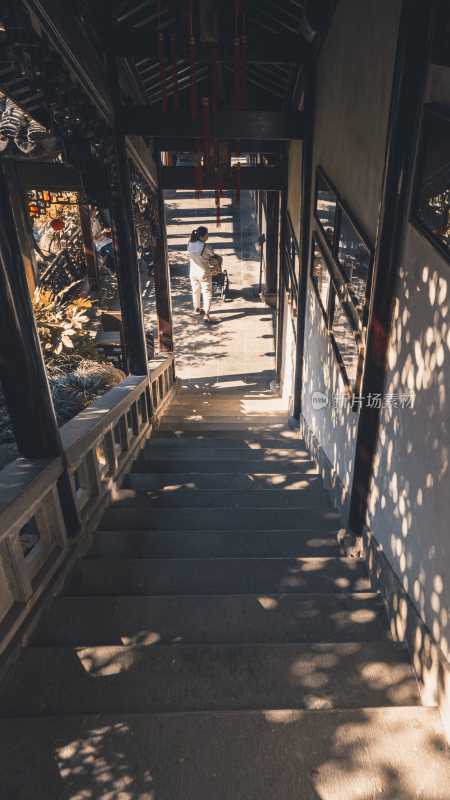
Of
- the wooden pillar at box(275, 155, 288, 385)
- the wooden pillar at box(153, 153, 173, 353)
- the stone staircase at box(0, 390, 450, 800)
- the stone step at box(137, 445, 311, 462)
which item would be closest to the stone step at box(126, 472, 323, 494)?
the stone step at box(137, 445, 311, 462)

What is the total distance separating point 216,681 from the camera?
237cm

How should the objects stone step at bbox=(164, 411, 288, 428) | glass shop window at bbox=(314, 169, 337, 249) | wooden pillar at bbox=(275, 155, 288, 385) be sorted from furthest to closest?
1. wooden pillar at bbox=(275, 155, 288, 385)
2. stone step at bbox=(164, 411, 288, 428)
3. glass shop window at bbox=(314, 169, 337, 249)

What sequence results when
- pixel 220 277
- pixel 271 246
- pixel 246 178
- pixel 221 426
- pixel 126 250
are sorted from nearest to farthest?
1. pixel 126 250
2. pixel 221 426
3. pixel 246 178
4. pixel 271 246
5. pixel 220 277

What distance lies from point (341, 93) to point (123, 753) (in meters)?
5.00

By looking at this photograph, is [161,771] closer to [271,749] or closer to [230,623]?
[271,749]

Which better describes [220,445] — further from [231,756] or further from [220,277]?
[220,277]

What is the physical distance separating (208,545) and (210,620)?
0.78 meters

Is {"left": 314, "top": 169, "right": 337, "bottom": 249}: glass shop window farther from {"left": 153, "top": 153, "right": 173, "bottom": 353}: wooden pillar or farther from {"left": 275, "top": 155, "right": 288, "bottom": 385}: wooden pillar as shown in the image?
{"left": 153, "top": 153, "right": 173, "bottom": 353}: wooden pillar

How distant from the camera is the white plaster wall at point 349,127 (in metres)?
3.08

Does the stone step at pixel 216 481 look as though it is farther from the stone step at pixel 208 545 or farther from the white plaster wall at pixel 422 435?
the white plaster wall at pixel 422 435

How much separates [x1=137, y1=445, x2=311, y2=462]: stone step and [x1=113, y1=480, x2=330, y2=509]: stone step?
0.78 m

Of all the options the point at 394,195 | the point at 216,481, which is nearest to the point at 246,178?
the point at 216,481

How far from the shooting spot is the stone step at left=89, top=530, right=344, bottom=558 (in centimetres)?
344

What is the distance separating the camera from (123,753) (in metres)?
2.00
